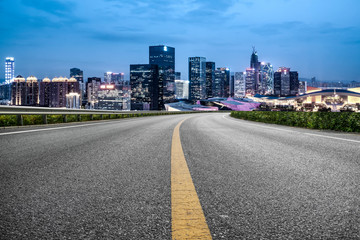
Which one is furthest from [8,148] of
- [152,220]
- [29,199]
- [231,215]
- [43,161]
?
[231,215]

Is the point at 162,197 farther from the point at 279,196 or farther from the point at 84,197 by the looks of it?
the point at 279,196

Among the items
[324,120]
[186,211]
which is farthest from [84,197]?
[324,120]

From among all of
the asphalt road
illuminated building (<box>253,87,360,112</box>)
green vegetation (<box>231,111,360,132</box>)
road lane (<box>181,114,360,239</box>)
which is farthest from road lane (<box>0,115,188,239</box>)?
illuminated building (<box>253,87,360,112</box>)

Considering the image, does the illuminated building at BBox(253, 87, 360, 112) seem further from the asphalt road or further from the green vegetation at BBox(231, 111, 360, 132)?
the asphalt road

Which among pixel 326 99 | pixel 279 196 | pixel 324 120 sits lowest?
pixel 279 196

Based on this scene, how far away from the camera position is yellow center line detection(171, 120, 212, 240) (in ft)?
5.90

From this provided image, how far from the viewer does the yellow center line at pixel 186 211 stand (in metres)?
1.80

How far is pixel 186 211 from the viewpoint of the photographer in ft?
7.19

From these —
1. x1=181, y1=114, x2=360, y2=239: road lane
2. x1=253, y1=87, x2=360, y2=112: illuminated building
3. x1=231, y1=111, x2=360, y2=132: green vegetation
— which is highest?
x1=253, y1=87, x2=360, y2=112: illuminated building

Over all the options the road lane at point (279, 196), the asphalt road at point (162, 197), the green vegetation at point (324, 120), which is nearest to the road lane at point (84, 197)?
the asphalt road at point (162, 197)

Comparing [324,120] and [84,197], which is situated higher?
[324,120]

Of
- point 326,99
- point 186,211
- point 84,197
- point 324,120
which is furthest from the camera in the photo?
point 326,99

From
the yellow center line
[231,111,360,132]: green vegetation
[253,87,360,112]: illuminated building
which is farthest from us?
[253,87,360,112]: illuminated building

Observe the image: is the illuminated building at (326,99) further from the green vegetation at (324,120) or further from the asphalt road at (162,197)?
the asphalt road at (162,197)
